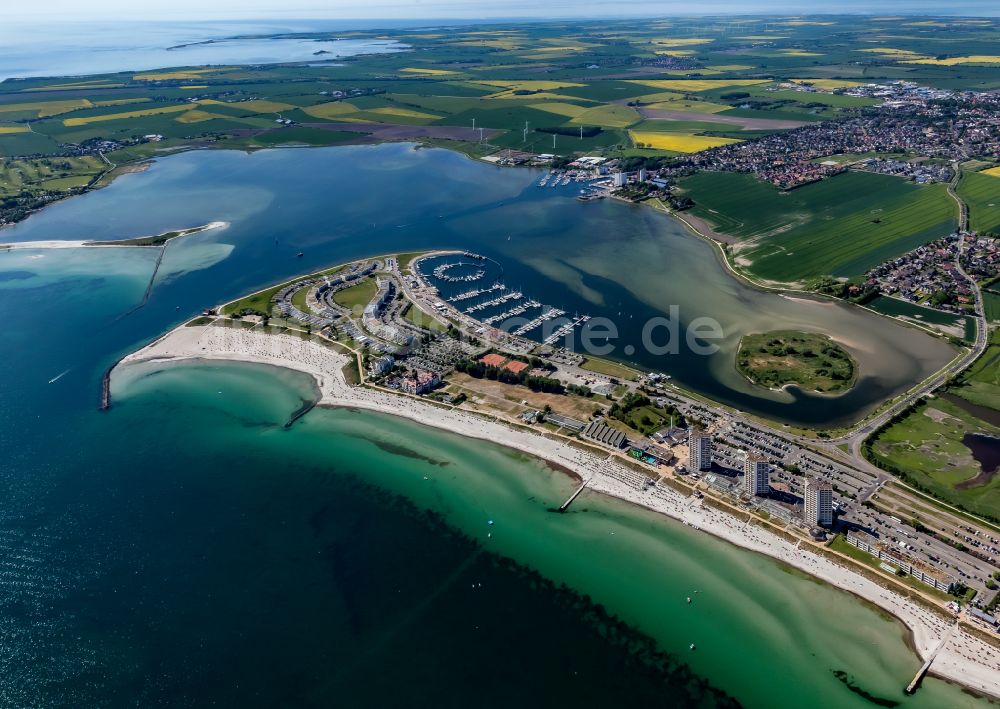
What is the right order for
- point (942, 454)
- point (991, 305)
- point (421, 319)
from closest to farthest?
point (942, 454) → point (991, 305) → point (421, 319)

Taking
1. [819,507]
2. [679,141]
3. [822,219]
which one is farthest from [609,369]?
[679,141]

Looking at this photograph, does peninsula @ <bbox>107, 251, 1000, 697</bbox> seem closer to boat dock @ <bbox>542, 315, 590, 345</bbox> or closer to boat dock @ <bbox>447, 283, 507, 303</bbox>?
boat dock @ <bbox>447, 283, 507, 303</bbox>

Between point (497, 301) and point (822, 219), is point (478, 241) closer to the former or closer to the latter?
point (497, 301)

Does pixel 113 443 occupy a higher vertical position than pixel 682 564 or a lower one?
higher

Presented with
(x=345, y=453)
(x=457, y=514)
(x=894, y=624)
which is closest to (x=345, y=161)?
(x=345, y=453)

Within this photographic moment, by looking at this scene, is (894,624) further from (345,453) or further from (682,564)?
(345,453)

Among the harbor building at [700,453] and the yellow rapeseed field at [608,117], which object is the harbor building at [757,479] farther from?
the yellow rapeseed field at [608,117]
